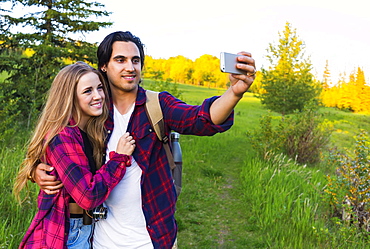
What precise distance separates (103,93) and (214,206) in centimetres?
447

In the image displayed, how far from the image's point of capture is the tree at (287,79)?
14.4 metres

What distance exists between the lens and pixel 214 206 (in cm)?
591

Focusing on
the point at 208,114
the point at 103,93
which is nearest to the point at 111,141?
the point at 103,93

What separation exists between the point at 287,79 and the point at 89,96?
14.1 metres

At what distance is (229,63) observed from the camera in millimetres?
1542

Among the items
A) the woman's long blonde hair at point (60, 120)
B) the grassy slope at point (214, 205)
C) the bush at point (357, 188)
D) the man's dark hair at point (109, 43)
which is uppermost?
the man's dark hair at point (109, 43)

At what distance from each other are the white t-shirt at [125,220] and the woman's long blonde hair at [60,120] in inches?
8.2

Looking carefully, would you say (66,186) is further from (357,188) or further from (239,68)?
(357,188)

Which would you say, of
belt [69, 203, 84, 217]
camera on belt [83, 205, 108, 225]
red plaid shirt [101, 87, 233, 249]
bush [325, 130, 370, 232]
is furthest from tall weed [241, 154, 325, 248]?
belt [69, 203, 84, 217]

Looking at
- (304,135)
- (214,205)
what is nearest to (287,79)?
(304,135)

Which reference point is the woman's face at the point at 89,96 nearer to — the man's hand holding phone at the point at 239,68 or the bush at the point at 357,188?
the man's hand holding phone at the point at 239,68

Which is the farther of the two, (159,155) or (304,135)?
(304,135)

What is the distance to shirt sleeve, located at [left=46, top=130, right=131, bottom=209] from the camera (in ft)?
5.17

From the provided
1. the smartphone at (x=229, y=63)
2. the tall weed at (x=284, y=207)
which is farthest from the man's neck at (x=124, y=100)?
the tall weed at (x=284, y=207)
